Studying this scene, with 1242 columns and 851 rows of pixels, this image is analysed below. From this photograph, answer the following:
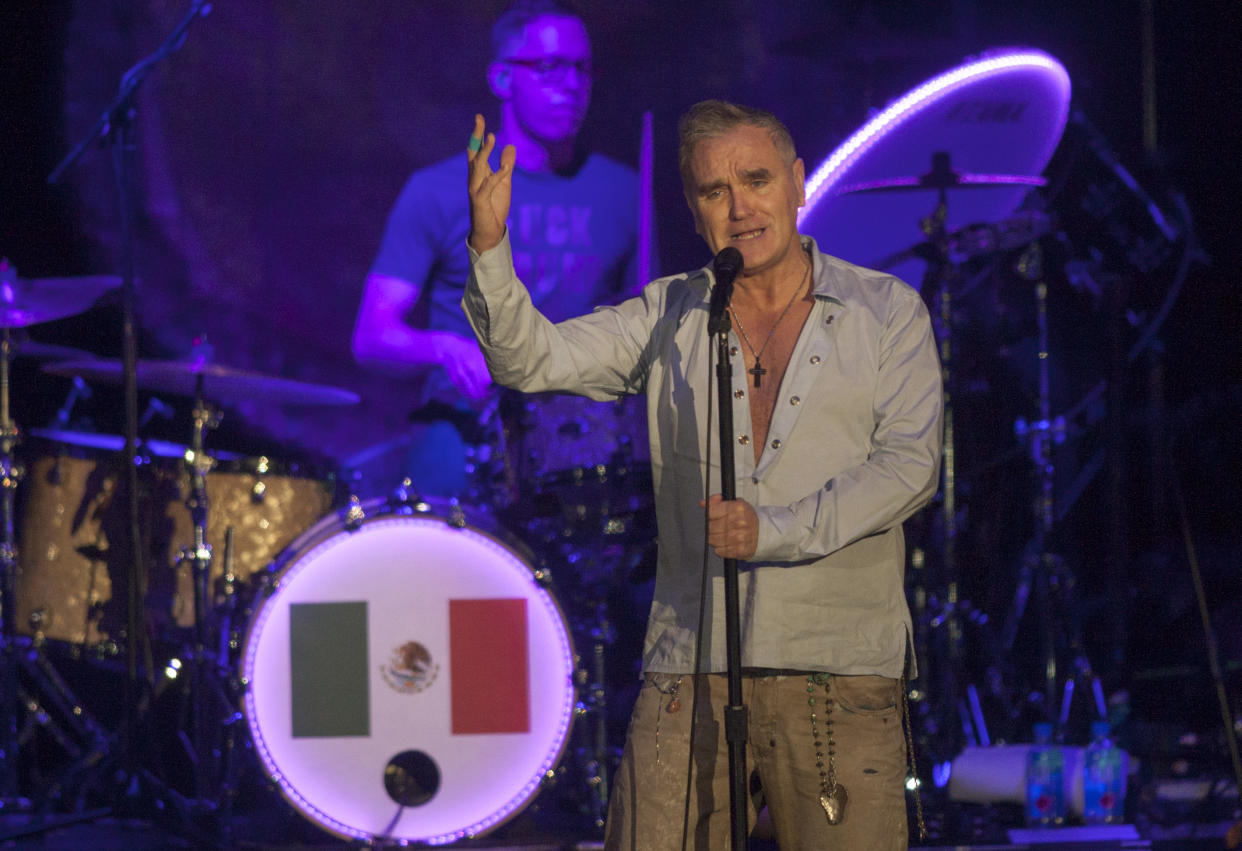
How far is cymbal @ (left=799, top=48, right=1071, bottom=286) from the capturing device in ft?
14.7

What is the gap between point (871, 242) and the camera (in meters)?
5.21

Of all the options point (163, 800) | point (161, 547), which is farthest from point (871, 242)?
point (163, 800)

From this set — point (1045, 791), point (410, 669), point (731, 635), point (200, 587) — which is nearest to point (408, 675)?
point (410, 669)

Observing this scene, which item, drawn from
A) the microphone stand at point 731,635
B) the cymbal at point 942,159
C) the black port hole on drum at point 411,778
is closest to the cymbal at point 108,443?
the black port hole on drum at point 411,778

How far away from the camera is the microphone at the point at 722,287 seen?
7.57ft

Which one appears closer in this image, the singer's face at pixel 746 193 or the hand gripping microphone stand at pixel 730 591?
the hand gripping microphone stand at pixel 730 591

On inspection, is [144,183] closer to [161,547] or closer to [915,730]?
[161,547]

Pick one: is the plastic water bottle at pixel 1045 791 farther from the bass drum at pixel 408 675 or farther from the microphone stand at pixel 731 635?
the microphone stand at pixel 731 635

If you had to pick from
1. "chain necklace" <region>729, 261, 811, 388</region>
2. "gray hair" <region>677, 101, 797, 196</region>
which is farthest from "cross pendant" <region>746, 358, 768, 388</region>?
"gray hair" <region>677, 101, 797, 196</region>

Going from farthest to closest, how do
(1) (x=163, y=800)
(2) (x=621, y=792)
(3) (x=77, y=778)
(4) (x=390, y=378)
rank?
(4) (x=390, y=378)
(3) (x=77, y=778)
(1) (x=163, y=800)
(2) (x=621, y=792)

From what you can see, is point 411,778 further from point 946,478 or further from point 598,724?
point 946,478

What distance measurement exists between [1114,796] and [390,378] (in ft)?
11.5

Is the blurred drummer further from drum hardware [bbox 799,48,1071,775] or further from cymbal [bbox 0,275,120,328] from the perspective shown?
drum hardware [bbox 799,48,1071,775]

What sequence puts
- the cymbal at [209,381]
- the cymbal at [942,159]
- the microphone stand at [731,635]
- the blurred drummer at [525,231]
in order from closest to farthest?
1. the microphone stand at [731,635]
2. the cymbal at [942,159]
3. the cymbal at [209,381]
4. the blurred drummer at [525,231]
